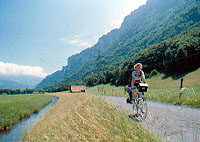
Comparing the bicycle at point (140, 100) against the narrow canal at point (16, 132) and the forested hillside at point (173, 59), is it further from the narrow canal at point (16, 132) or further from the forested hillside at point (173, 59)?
the forested hillside at point (173, 59)

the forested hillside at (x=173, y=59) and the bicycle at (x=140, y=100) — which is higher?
the forested hillside at (x=173, y=59)

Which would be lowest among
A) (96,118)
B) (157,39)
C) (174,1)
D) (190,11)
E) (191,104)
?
(191,104)

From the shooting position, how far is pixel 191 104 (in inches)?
399

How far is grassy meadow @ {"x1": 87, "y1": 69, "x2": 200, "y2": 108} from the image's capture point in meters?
10.8

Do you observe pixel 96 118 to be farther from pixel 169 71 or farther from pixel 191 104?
pixel 169 71

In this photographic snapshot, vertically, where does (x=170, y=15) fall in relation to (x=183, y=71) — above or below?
above

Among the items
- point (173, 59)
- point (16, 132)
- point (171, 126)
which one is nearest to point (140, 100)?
point (171, 126)

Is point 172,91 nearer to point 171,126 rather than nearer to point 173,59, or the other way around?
point 171,126

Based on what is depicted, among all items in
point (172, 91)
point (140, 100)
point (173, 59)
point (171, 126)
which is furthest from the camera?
point (173, 59)

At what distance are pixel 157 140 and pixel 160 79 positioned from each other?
68854mm

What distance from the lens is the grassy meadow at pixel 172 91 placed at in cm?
1078

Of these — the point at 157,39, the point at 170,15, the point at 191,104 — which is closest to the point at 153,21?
the point at 170,15

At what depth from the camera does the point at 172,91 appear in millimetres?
25344

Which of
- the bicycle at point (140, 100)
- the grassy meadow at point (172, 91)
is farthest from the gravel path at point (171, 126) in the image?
the grassy meadow at point (172, 91)
